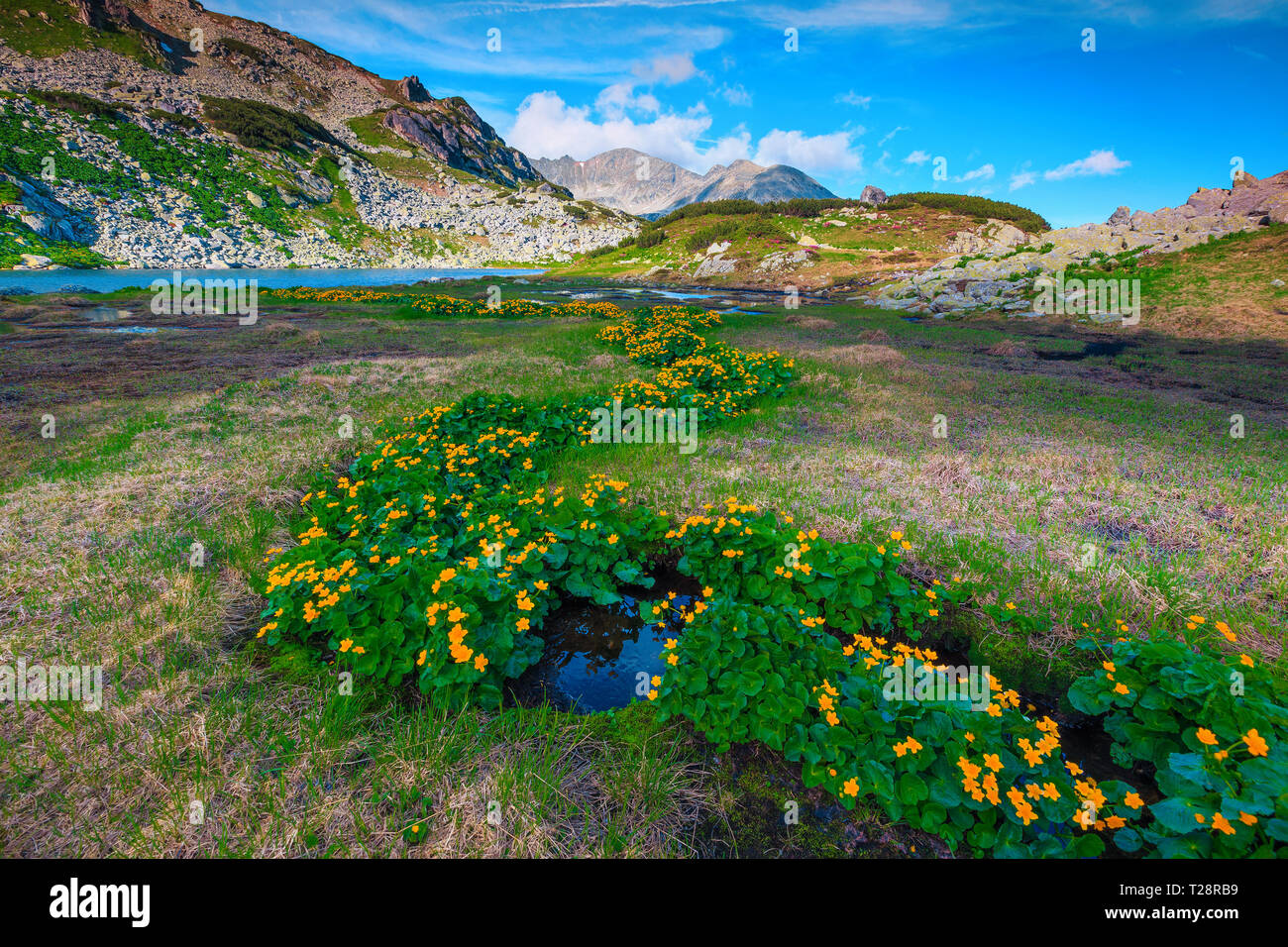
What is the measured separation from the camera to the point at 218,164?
11044 centimetres

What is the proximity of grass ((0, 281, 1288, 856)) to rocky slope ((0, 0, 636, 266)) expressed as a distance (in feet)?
A: 278

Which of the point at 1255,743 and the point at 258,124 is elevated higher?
the point at 258,124

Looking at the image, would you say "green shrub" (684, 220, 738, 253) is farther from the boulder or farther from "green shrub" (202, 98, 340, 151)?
"green shrub" (202, 98, 340, 151)

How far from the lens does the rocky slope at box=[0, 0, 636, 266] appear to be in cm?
7912

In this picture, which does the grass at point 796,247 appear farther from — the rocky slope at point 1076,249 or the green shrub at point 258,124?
the green shrub at point 258,124

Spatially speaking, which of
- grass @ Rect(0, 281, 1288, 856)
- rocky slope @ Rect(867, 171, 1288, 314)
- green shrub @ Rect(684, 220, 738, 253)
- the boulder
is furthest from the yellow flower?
the boulder

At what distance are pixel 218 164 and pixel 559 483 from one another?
523 feet

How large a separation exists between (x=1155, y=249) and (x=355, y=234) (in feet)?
482

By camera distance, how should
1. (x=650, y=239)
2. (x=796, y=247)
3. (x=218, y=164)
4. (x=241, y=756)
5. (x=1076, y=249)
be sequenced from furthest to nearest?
1. (x=650, y=239)
2. (x=218, y=164)
3. (x=796, y=247)
4. (x=1076, y=249)
5. (x=241, y=756)

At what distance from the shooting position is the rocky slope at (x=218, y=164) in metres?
79.1

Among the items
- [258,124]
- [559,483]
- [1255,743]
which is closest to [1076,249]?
[559,483]

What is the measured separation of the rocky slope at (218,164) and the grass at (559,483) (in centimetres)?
8477

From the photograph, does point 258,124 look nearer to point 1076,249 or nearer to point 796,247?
point 796,247

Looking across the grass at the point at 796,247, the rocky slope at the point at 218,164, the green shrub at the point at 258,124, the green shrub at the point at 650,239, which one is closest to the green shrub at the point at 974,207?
the grass at the point at 796,247
